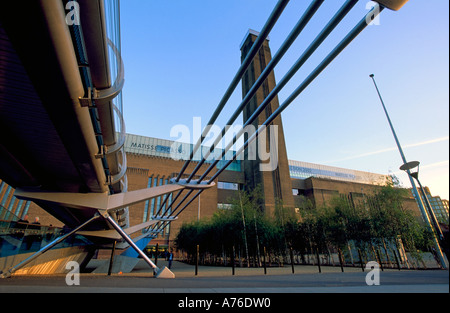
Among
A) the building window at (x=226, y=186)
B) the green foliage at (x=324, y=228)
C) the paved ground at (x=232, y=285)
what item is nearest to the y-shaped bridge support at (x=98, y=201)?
the paved ground at (x=232, y=285)

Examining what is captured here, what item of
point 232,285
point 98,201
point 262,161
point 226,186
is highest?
point 262,161

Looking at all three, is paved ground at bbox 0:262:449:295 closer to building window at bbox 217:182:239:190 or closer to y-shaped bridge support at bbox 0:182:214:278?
y-shaped bridge support at bbox 0:182:214:278

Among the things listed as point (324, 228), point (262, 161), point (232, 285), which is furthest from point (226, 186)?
point (232, 285)

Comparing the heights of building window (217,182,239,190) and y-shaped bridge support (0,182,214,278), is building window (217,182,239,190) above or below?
above

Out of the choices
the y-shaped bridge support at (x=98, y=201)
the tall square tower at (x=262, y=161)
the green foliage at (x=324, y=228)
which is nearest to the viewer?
the y-shaped bridge support at (x=98, y=201)

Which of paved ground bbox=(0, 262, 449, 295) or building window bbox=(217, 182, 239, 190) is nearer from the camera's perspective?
paved ground bbox=(0, 262, 449, 295)

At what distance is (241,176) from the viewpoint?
40.8 meters

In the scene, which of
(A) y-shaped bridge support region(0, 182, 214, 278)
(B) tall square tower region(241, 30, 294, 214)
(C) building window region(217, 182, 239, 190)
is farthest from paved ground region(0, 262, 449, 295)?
(C) building window region(217, 182, 239, 190)

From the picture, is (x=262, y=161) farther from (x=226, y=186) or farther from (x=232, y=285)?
(x=232, y=285)

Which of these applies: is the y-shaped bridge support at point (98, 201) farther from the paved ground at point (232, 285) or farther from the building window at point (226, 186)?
the building window at point (226, 186)
